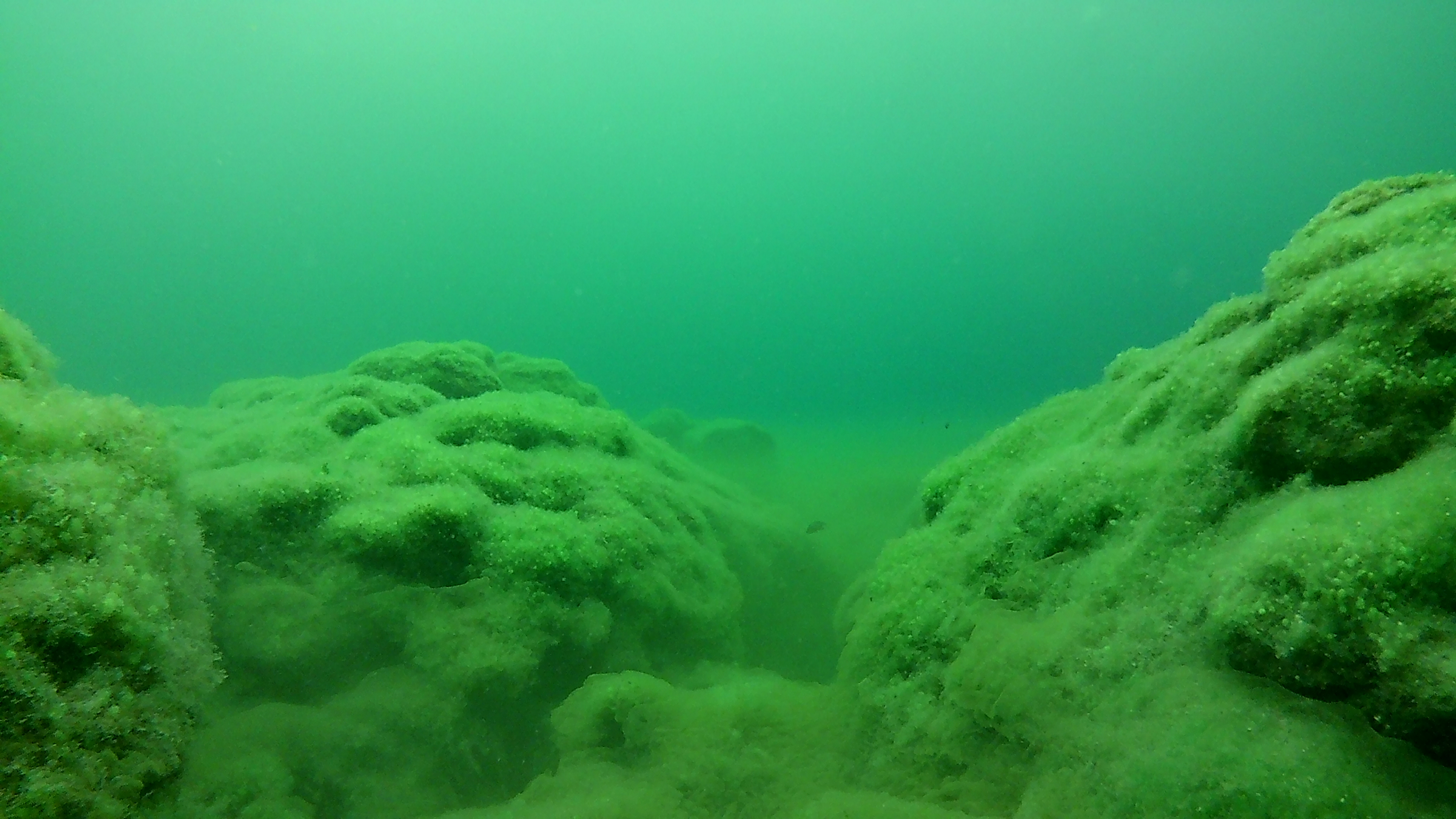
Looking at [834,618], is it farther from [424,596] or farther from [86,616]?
[86,616]

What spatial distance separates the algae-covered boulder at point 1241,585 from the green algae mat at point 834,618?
20 millimetres

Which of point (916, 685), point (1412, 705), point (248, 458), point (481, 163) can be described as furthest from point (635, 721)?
point (481, 163)

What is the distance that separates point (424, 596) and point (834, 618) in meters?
5.34

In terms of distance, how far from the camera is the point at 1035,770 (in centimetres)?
443

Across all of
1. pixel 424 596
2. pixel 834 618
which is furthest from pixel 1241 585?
pixel 424 596

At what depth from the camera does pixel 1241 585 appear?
12.5ft

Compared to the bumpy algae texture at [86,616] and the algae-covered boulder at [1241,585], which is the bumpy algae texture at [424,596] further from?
the algae-covered boulder at [1241,585]

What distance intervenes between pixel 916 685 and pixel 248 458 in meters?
8.12

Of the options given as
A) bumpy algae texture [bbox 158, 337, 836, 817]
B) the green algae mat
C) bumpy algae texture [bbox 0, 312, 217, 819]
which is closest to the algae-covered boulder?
the green algae mat

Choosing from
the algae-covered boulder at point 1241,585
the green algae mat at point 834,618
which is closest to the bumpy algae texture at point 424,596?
the green algae mat at point 834,618

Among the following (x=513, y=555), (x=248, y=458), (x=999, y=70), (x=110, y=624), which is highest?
(x=999, y=70)

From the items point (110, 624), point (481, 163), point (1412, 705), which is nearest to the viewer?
point (1412, 705)

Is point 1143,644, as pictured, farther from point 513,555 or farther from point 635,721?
point 513,555

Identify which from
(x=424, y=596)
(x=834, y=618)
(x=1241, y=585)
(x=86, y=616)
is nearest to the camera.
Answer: (x=86, y=616)
